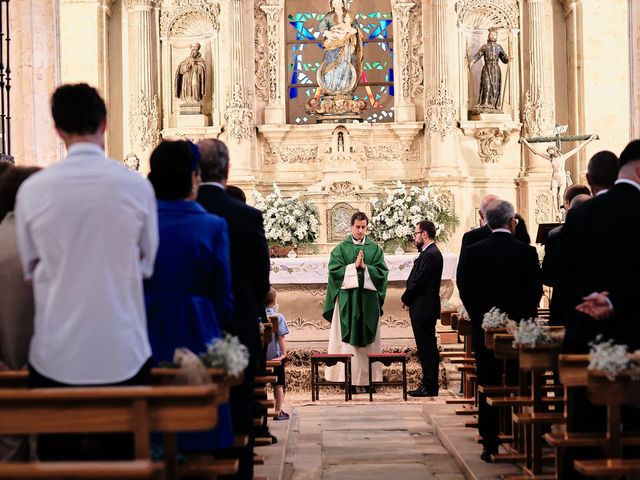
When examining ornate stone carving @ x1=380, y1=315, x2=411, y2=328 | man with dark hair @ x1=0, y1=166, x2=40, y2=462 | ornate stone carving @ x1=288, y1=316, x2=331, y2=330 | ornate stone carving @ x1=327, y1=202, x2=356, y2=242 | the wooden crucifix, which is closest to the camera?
man with dark hair @ x1=0, y1=166, x2=40, y2=462

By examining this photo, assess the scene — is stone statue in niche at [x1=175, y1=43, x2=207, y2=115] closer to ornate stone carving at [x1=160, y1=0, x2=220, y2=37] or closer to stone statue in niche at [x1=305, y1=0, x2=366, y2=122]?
ornate stone carving at [x1=160, y1=0, x2=220, y2=37]

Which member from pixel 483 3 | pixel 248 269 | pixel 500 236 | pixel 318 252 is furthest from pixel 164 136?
pixel 248 269

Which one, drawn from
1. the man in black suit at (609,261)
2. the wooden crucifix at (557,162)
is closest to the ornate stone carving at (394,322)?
the wooden crucifix at (557,162)

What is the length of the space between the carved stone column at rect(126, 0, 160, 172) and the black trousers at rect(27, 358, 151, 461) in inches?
542

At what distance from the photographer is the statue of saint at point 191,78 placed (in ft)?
58.9

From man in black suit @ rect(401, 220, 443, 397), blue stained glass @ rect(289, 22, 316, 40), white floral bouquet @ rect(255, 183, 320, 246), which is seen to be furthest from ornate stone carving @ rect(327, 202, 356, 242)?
man in black suit @ rect(401, 220, 443, 397)

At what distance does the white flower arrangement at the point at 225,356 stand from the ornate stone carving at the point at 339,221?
1231 cm

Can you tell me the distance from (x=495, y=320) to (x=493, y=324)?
32 mm

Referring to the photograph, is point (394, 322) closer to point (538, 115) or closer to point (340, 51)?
point (538, 115)

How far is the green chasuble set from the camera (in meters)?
12.3

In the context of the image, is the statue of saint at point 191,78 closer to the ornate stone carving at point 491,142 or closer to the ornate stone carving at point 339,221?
the ornate stone carving at point 339,221

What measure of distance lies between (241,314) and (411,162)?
12865mm

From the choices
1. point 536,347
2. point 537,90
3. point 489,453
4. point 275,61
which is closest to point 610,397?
A: point 536,347

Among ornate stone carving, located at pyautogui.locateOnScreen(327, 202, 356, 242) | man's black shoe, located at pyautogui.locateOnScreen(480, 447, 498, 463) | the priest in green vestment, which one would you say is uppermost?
ornate stone carving, located at pyautogui.locateOnScreen(327, 202, 356, 242)
